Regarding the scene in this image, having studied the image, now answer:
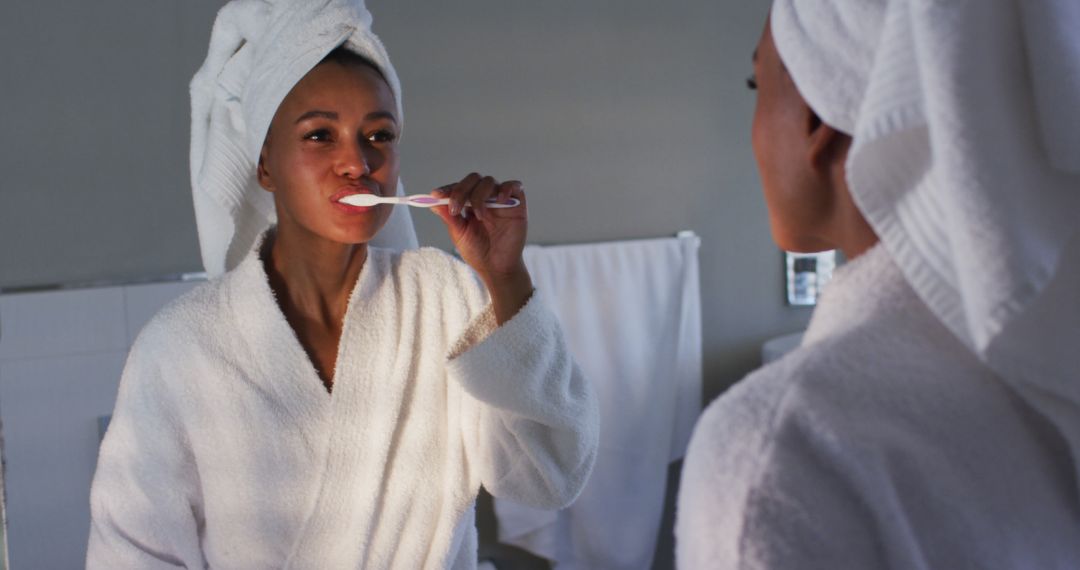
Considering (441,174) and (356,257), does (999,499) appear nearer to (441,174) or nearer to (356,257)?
(356,257)

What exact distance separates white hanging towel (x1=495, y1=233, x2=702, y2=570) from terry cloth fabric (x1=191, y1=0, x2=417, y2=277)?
2.89 ft

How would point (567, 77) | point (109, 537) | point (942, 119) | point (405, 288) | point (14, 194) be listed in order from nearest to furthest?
1. point (942, 119)
2. point (109, 537)
3. point (405, 288)
4. point (14, 194)
5. point (567, 77)

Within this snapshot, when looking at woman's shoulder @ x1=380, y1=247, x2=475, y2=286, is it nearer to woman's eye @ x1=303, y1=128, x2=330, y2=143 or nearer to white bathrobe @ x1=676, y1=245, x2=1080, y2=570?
woman's eye @ x1=303, y1=128, x2=330, y2=143

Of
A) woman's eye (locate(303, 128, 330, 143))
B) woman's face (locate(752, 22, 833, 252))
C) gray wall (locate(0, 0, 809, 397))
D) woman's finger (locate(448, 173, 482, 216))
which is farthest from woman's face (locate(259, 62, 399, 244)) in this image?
gray wall (locate(0, 0, 809, 397))

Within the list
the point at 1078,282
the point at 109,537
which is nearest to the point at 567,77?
the point at 109,537

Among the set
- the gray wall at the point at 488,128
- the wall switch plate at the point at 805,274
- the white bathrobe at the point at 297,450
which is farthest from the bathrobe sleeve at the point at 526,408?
the wall switch plate at the point at 805,274

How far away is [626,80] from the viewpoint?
2092mm

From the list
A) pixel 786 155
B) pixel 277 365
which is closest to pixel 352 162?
pixel 277 365

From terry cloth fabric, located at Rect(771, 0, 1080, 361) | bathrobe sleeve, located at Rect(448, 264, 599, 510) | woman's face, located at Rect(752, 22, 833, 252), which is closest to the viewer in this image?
terry cloth fabric, located at Rect(771, 0, 1080, 361)

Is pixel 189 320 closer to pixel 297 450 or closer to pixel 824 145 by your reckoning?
pixel 297 450

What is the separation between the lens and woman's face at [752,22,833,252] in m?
0.49

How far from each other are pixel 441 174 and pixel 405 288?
2.92 ft

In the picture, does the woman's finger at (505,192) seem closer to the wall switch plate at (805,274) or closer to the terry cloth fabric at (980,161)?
the terry cloth fabric at (980,161)

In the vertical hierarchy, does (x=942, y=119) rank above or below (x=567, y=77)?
above
